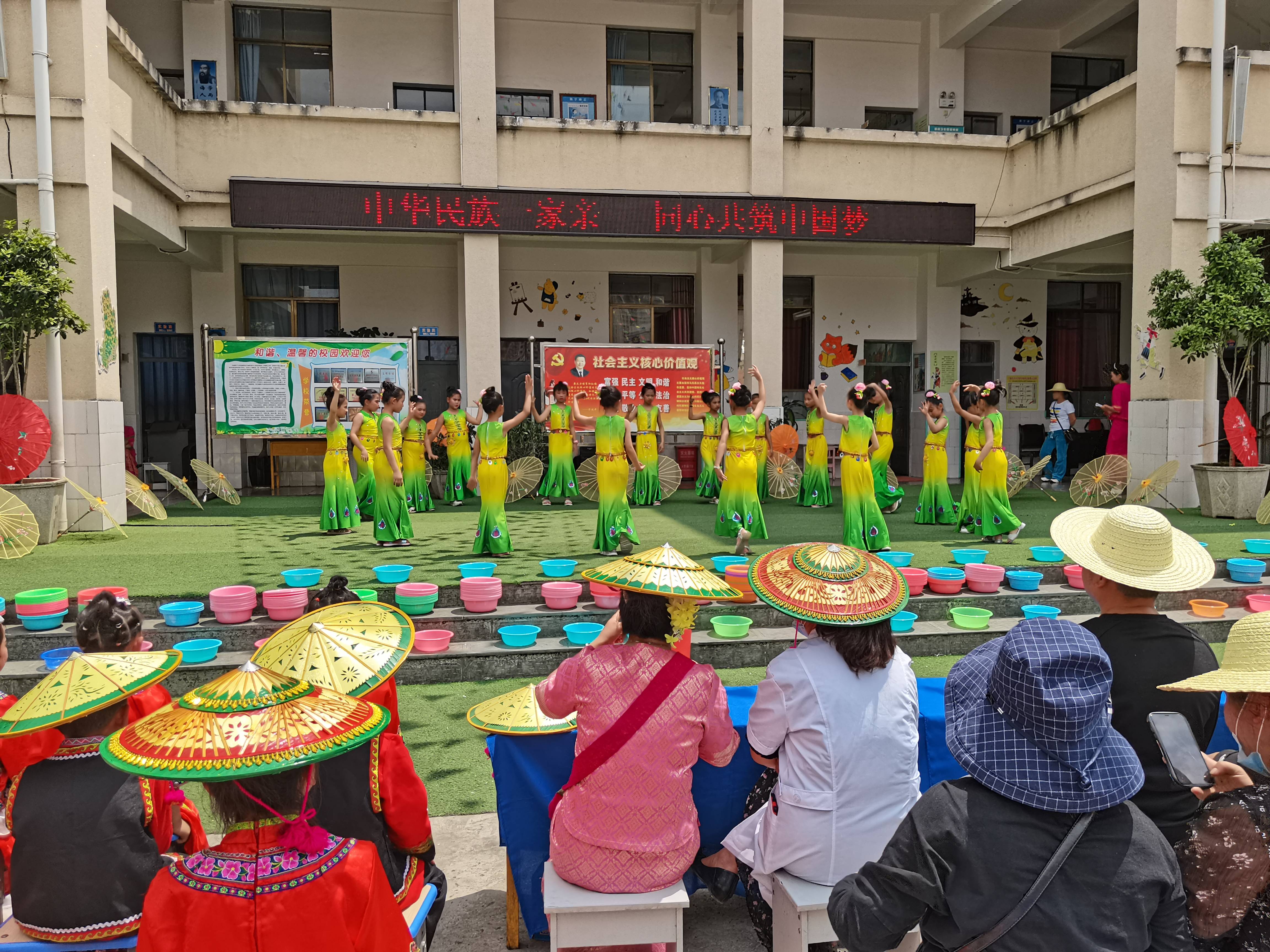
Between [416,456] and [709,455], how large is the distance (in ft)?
12.7

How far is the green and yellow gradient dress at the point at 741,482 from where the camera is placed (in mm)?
8094

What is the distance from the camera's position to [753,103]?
12.2m

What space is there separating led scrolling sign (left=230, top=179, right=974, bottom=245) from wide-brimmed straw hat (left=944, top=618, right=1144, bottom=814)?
1115cm

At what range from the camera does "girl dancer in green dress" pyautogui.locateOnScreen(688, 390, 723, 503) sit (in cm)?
1178

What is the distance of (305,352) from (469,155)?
3.32m

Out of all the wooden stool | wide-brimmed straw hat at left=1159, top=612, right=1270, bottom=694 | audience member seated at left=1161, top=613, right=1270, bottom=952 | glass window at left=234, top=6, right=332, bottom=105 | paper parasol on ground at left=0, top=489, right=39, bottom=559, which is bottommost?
the wooden stool

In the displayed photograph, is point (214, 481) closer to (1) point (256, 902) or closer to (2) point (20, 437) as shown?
(2) point (20, 437)

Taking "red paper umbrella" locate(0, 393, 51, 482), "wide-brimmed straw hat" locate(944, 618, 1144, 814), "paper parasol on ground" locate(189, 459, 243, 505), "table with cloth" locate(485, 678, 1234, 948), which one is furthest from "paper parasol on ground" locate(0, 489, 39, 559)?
"wide-brimmed straw hat" locate(944, 618, 1144, 814)

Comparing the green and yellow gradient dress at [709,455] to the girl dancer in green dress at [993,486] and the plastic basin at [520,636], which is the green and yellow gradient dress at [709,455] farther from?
the plastic basin at [520,636]

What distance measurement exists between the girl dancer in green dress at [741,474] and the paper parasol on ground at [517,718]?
5.19 metres

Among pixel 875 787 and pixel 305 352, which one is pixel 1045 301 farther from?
pixel 875 787

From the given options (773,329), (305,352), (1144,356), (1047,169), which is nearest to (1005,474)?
(1144,356)

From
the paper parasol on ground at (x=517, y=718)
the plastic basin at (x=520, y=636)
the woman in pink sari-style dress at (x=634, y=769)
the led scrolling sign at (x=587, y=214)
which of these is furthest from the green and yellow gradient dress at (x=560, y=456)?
the woman in pink sari-style dress at (x=634, y=769)

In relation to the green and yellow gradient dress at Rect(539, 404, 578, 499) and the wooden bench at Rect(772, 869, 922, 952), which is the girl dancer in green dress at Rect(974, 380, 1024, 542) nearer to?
the green and yellow gradient dress at Rect(539, 404, 578, 499)
